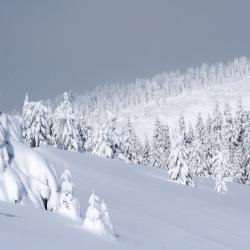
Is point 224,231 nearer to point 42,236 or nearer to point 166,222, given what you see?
point 166,222

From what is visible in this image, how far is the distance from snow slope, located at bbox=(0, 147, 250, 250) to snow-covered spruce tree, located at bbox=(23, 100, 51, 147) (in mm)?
10909

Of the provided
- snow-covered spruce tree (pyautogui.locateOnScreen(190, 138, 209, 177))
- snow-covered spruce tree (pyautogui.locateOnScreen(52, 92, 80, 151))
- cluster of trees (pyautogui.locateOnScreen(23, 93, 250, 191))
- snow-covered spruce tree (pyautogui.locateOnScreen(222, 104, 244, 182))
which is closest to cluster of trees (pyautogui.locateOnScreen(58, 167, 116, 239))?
cluster of trees (pyautogui.locateOnScreen(23, 93, 250, 191))

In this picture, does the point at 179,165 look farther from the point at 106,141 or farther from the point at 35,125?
the point at 106,141

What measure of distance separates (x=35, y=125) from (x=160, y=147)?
4975 cm

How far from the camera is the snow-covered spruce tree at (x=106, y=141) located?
2613 inches

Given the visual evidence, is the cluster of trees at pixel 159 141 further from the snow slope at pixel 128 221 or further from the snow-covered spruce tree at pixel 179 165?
the snow slope at pixel 128 221

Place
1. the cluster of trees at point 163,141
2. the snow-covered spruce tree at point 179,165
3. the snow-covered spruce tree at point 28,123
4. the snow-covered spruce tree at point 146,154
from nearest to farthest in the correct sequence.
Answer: the snow-covered spruce tree at point 179,165
the snow-covered spruce tree at point 28,123
the cluster of trees at point 163,141
the snow-covered spruce tree at point 146,154

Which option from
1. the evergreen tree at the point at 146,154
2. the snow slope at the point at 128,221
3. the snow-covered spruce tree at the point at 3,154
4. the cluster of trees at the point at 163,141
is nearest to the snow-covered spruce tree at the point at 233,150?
the cluster of trees at the point at 163,141

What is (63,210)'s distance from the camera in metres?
15.2

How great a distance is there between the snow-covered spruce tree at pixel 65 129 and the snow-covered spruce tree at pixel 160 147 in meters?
31.7

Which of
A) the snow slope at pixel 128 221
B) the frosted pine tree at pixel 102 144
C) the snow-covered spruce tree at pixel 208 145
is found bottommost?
the snow slope at pixel 128 221

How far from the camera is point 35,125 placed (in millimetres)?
49812

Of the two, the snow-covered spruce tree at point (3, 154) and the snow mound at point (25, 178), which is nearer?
the snow mound at point (25, 178)

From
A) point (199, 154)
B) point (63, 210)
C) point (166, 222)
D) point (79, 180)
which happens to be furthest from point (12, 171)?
point (199, 154)
